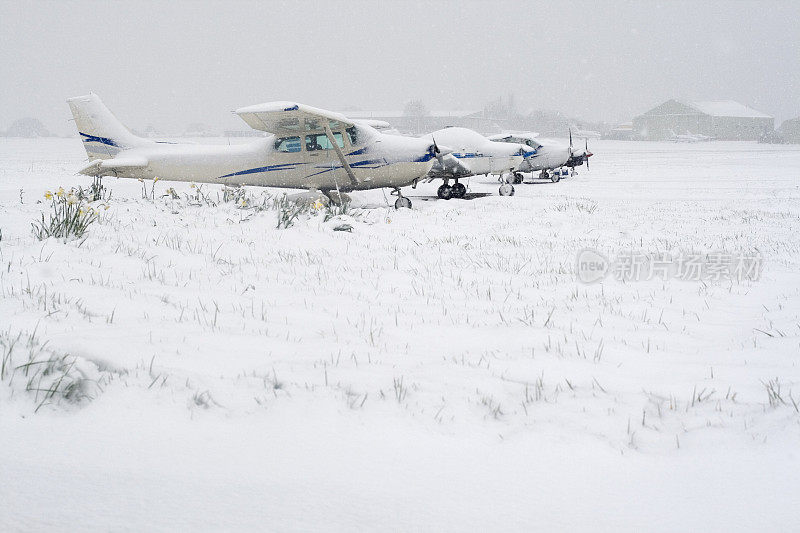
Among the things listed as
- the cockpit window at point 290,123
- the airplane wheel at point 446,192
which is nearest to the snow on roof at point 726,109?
the airplane wheel at point 446,192

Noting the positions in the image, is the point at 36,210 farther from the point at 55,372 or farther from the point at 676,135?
the point at 676,135

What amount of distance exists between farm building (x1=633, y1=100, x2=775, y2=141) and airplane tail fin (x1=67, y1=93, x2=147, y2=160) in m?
87.5

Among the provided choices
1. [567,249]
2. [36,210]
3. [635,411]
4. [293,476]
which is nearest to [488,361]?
[635,411]

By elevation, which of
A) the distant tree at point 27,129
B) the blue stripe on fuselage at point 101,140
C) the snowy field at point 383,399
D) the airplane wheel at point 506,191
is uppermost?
the distant tree at point 27,129

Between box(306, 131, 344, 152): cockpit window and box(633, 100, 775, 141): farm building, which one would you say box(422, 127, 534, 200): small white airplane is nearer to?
box(306, 131, 344, 152): cockpit window

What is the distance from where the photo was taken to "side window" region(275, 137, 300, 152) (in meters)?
10.1

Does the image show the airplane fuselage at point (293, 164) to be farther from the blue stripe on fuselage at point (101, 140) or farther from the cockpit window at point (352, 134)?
the blue stripe on fuselage at point (101, 140)

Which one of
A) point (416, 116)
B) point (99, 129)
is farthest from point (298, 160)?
point (416, 116)

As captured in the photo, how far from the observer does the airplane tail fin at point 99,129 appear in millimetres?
10977

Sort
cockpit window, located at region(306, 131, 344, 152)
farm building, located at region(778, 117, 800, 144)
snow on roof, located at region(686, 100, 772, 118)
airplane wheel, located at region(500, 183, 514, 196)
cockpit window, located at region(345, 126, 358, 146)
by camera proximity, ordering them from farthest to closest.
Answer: snow on roof, located at region(686, 100, 772, 118)
farm building, located at region(778, 117, 800, 144)
airplane wheel, located at region(500, 183, 514, 196)
cockpit window, located at region(345, 126, 358, 146)
cockpit window, located at region(306, 131, 344, 152)

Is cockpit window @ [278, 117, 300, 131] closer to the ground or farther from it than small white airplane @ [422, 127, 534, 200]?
farther from it

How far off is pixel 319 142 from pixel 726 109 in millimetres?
97986

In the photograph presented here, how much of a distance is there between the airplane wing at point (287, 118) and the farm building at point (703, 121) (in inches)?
3370

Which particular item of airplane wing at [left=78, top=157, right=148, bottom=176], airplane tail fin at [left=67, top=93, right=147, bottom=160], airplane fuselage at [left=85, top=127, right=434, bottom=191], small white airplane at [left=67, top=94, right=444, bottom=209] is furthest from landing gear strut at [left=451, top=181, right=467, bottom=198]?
airplane tail fin at [left=67, top=93, right=147, bottom=160]
